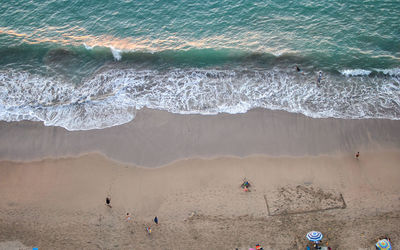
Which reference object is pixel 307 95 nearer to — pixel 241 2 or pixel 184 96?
pixel 184 96

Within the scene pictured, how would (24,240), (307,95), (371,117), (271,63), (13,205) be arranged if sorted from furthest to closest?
(271,63) → (307,95) → (371,117) → (13,205) → (24,240)

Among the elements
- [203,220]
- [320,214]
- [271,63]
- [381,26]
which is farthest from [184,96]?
[381,26]

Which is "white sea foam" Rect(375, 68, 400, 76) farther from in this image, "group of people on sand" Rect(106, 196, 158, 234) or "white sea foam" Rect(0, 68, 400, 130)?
"group of people on sand" Rect(106, 196, 158, 234)

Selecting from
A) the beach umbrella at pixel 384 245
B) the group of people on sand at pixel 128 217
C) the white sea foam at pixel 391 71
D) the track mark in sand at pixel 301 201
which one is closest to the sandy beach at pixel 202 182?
the track mark in sand at pixel 301 201

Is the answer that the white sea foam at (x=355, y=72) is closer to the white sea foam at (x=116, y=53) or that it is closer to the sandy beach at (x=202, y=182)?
the sandy beach at (x=202, y=182)

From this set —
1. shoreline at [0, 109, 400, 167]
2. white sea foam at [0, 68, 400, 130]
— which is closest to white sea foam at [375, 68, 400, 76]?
white sea foam at [0, 68, 400, 130]
